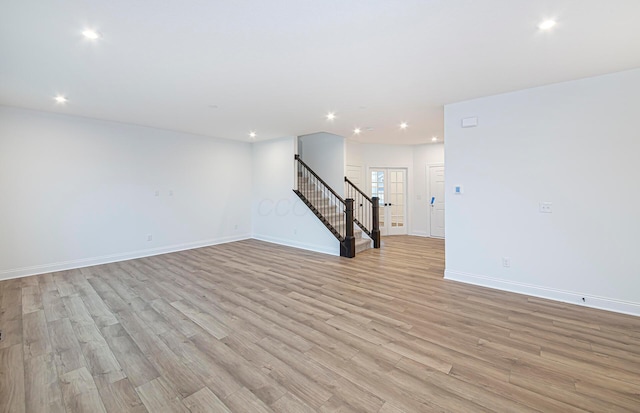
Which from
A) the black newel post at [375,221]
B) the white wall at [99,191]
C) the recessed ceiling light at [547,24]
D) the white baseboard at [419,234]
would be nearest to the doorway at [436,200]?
the white baseboard at [419,234]

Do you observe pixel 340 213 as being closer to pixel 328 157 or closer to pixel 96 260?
pixel 328 157

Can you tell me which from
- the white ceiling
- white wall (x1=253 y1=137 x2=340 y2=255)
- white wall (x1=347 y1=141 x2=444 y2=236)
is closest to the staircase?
white wall (x1=253 y1=137 x2=340 y2=255)

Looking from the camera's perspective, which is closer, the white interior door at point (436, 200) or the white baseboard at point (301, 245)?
the white baseboard at point (301, 245)

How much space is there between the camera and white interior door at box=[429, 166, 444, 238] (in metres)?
7.71

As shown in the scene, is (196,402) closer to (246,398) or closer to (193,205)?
(246,398)

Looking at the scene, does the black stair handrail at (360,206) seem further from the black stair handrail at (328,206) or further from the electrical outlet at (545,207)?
the electrical outlet at (545,207)

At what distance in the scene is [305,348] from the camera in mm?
2363

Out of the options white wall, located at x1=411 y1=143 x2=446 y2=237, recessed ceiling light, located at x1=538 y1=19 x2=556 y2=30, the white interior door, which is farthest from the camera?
white wall, located at x1=411 y1=143 x2=446 y2=237

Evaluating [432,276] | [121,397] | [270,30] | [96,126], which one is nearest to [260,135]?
[96,126]

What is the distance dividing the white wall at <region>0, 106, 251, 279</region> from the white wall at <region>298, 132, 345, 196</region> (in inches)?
94.2

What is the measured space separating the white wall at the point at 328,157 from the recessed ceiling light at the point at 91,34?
17.1ft

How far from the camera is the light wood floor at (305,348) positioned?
1.79m

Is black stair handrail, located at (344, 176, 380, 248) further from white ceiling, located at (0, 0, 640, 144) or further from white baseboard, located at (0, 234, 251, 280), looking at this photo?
white baseboard, located at (0, 234, 251, 280)

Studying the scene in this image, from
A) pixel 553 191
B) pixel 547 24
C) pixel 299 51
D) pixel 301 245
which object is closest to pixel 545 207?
pixel 553 191
